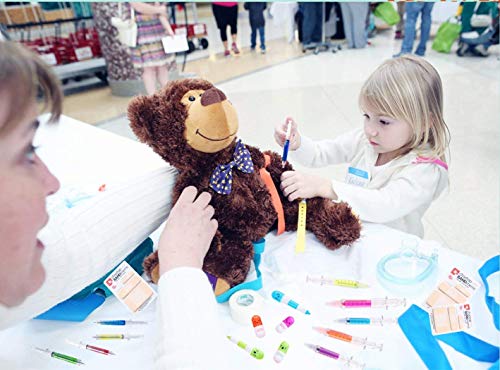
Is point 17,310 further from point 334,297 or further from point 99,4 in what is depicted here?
point 99,4

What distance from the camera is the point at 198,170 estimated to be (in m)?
0.73

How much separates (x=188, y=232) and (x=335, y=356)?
301mm

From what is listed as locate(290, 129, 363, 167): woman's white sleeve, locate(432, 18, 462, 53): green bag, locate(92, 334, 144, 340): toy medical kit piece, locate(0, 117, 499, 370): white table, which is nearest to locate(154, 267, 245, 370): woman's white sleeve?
locate(0, 117, 499, 370): white table

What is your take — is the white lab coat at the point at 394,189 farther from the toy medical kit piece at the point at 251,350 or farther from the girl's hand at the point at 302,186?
the toy medical kit piece at the point at 251,350

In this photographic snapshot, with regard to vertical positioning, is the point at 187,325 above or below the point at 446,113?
above

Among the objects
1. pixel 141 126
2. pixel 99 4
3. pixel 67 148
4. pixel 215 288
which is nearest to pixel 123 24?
pixel 99 4

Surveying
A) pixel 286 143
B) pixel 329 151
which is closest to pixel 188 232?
pixel 286 143

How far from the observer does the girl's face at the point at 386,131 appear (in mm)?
933

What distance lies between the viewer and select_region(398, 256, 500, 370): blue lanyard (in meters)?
0.55

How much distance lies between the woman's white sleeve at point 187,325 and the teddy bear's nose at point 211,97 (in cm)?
29

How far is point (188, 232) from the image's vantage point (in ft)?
2.10

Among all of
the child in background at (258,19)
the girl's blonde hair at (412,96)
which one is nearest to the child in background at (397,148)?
the girl's blonde hair at (412,96)

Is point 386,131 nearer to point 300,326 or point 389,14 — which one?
point 300,326

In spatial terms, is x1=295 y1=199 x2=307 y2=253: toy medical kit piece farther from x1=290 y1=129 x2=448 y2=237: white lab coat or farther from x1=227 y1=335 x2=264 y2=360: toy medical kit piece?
x1=227 y1=335 x2=264 y2=360: toy medical kit piece
